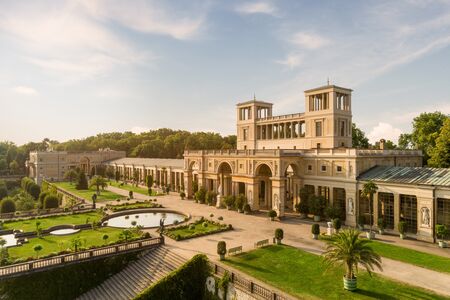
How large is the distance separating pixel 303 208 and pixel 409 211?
13175mm

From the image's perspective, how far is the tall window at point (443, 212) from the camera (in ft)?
103

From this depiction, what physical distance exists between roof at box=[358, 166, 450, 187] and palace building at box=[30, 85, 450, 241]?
85 mm

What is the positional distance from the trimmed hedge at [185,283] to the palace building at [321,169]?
2028 cm

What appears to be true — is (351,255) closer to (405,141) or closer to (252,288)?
(252,288)

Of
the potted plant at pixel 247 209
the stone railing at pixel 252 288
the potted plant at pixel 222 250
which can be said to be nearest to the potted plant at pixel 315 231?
the potted plant at pixel 222 250

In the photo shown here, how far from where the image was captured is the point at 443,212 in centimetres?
3184

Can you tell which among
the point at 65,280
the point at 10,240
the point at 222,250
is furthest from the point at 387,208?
the point at 10,240

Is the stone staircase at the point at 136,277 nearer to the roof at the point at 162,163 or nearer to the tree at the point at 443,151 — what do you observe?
the tree at the point at 443,151

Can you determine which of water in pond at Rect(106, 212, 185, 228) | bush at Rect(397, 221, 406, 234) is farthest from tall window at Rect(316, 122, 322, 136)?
water in pond at Rect(106, 212, 185, 228)

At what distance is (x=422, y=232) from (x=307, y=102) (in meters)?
27.2

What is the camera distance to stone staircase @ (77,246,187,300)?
26.2 metres

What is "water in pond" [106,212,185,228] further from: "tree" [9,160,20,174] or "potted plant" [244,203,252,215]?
"tree" [9,160,20,174]

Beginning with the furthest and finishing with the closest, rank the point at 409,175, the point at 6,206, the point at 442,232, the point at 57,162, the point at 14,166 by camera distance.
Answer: the point at 14,166, the point at 57,162, the point at 6,206, the point at 409,175, the point at 442,232

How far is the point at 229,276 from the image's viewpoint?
23266mm
